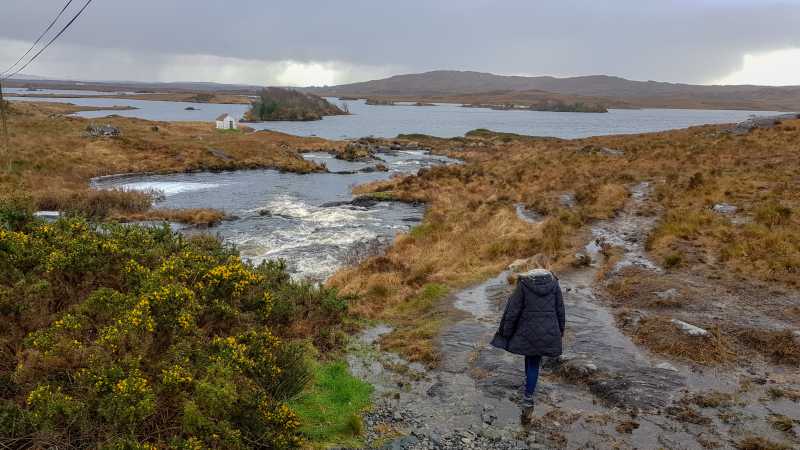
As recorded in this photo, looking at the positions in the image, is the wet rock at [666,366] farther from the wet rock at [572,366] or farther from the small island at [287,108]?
the small island at [287,108]

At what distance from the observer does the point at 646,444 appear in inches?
283

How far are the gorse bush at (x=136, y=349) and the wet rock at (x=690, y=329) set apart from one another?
7749 millimetres

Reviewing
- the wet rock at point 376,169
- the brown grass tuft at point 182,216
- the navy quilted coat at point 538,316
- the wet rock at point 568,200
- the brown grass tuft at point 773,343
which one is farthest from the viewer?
the wet rock at point 376,169

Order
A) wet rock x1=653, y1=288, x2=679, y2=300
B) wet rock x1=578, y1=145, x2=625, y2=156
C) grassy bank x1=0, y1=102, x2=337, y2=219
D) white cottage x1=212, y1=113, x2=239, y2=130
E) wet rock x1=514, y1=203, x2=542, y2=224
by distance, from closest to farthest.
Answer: wet rock x1=653, y1=288, x2=679, y2=300 → wet rock x1=514, y1=203, x2=542, y2=224 → grassy bank x1=0, y1=102, x2=337, y2=219 → wet rock x1=578, y1=145, x2=625, y2=156 → white cottage x1=212, y1=113, x2=239, y2=130

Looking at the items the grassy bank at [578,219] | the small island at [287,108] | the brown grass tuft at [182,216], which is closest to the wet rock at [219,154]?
the grassy bank at [578,219]

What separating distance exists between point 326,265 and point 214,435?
43.7 ft

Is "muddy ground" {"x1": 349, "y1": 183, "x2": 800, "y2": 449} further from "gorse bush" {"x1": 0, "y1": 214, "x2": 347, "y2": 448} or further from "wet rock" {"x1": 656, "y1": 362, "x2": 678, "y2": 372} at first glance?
"gorse bush" {"x1": 0, "y1": 214, "x2": 347, "y2": 448}

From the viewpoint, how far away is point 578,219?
21.7 m

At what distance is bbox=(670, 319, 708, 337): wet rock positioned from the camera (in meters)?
10.2

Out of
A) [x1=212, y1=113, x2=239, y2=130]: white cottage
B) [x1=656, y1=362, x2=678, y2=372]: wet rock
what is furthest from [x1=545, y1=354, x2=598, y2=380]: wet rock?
[x1=212, y1=113, x2=239, y2=130]: white cottage

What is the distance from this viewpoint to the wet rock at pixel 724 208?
19.4 m

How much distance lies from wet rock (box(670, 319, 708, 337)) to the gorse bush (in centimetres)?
775

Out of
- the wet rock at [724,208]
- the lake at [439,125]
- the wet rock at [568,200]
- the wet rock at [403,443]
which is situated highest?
the lake at [439,125]

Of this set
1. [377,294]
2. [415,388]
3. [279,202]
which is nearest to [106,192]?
[279,202]
